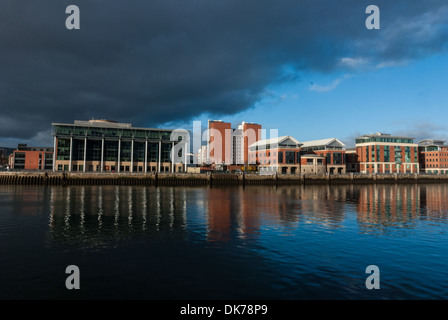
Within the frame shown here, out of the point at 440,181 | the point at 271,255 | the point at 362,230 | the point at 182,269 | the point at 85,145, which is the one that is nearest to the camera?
the point at 182,269

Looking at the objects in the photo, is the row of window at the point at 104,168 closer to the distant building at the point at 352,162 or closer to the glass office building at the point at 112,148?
the glass office building at the point at 112,148

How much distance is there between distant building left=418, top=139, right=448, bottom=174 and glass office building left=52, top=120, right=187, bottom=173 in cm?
15621

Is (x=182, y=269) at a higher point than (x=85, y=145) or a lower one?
lower

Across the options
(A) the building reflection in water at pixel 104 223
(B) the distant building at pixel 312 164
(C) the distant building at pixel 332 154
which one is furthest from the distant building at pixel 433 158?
(A) the building reflection in water at pixel 104 223

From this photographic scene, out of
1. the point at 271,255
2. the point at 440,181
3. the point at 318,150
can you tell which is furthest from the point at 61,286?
the point at 440,181

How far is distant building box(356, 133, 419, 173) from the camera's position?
15762 cm

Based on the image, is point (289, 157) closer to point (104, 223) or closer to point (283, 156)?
point (283, 156)

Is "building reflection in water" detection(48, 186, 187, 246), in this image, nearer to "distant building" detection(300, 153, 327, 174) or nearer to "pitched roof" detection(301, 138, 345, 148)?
"distant building" detection(300, 153, 327, 174)

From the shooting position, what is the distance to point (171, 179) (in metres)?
105

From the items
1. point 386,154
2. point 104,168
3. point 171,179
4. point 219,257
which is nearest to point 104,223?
point 219,257

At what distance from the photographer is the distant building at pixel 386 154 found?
158 metres

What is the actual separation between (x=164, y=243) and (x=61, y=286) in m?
9.12
